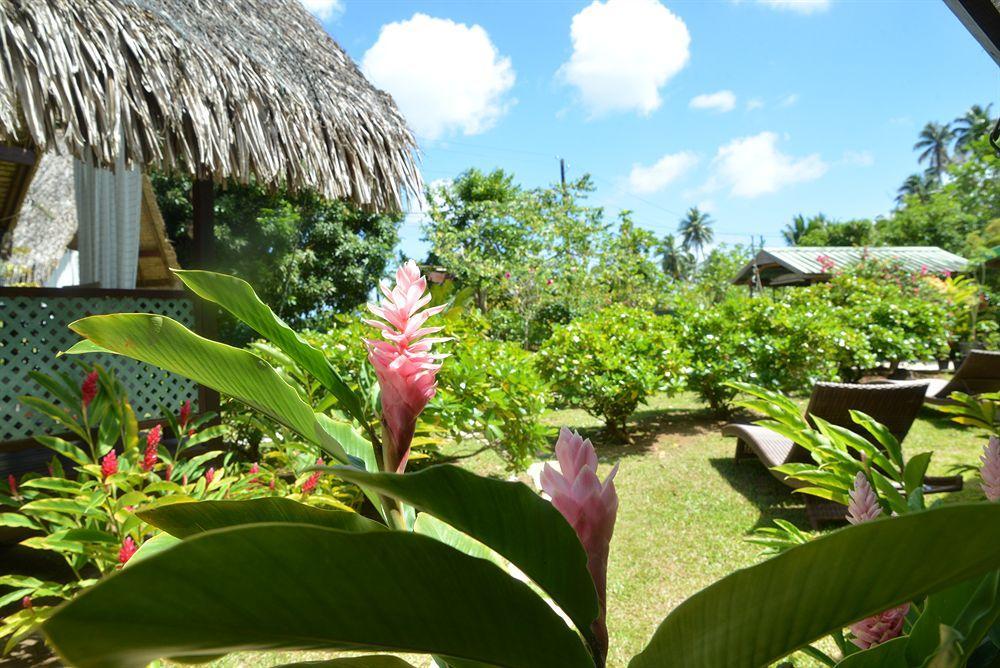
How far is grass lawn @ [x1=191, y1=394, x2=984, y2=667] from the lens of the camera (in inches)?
128

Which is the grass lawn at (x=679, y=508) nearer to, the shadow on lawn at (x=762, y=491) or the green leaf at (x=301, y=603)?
the shadow on lawn at (x=762, y=491)

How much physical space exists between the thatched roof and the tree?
8.67m

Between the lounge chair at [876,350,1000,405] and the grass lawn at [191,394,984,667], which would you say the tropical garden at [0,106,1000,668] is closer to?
the grass lawn at [191,394,984,667]

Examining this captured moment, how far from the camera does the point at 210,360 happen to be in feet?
2.08

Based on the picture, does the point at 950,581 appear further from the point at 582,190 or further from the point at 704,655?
the point at 582,190

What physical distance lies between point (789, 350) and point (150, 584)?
7.91m

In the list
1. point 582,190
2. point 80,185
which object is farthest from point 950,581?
point 582,190

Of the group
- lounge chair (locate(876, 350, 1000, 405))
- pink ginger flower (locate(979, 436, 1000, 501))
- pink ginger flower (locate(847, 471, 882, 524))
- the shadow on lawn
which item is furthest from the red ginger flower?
lounge chair (locate(876, 350, 1000, 405))

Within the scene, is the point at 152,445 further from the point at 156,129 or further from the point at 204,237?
the point at 204,237

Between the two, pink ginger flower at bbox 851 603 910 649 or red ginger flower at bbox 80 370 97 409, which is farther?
red ginger flower at bbox 80 370 97 409

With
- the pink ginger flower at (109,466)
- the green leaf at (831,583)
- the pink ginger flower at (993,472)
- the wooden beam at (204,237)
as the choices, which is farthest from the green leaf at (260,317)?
the wooden beam at (204,237)

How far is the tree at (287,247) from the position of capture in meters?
13.2

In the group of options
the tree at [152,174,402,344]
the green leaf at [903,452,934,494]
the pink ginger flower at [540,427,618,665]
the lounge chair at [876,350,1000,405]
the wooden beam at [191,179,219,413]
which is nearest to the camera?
the pink ginger flower at [540,427,618,665]

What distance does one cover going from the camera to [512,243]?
15156mm
